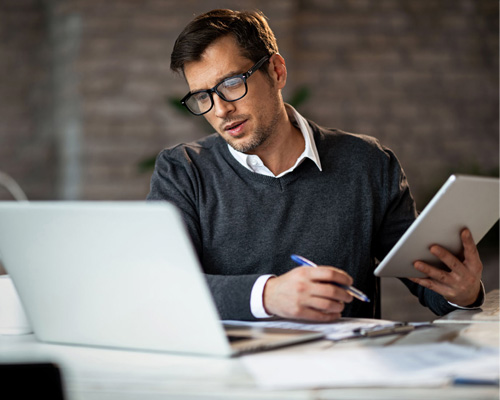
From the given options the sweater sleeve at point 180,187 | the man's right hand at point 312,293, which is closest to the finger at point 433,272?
the man's right hand at point 312,293

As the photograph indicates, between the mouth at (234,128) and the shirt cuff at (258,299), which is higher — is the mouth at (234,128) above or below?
above

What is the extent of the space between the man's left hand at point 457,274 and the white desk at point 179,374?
20 cm

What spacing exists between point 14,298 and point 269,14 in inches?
135

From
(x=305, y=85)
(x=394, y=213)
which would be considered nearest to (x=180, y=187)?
(x=394, y=213)

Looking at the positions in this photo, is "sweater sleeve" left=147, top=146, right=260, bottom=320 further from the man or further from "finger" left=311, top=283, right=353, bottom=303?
"finger" left=311, top=283, right=353, bottom=303

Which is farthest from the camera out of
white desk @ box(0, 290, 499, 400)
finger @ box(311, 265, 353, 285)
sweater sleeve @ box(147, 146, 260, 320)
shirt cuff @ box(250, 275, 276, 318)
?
sweater sleeve @ box(147, 146, 260, 320)

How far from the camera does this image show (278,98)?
5.88 feet

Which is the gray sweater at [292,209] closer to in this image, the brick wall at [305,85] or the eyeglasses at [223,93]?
the eyeglasses at [223,93]

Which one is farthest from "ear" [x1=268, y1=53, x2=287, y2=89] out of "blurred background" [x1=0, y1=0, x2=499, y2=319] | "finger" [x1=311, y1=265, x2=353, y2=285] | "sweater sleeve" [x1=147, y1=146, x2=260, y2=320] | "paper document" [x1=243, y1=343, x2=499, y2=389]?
"blurred background" [x1=0, y1=0, x2=499, y2=319]

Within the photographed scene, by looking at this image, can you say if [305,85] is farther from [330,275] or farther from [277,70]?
[330,275]

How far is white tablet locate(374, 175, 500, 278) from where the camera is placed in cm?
114

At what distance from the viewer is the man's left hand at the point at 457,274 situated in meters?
1.30

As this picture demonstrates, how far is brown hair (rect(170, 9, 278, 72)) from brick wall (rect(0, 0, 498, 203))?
262cm

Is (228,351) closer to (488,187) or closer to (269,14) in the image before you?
(488,187)
